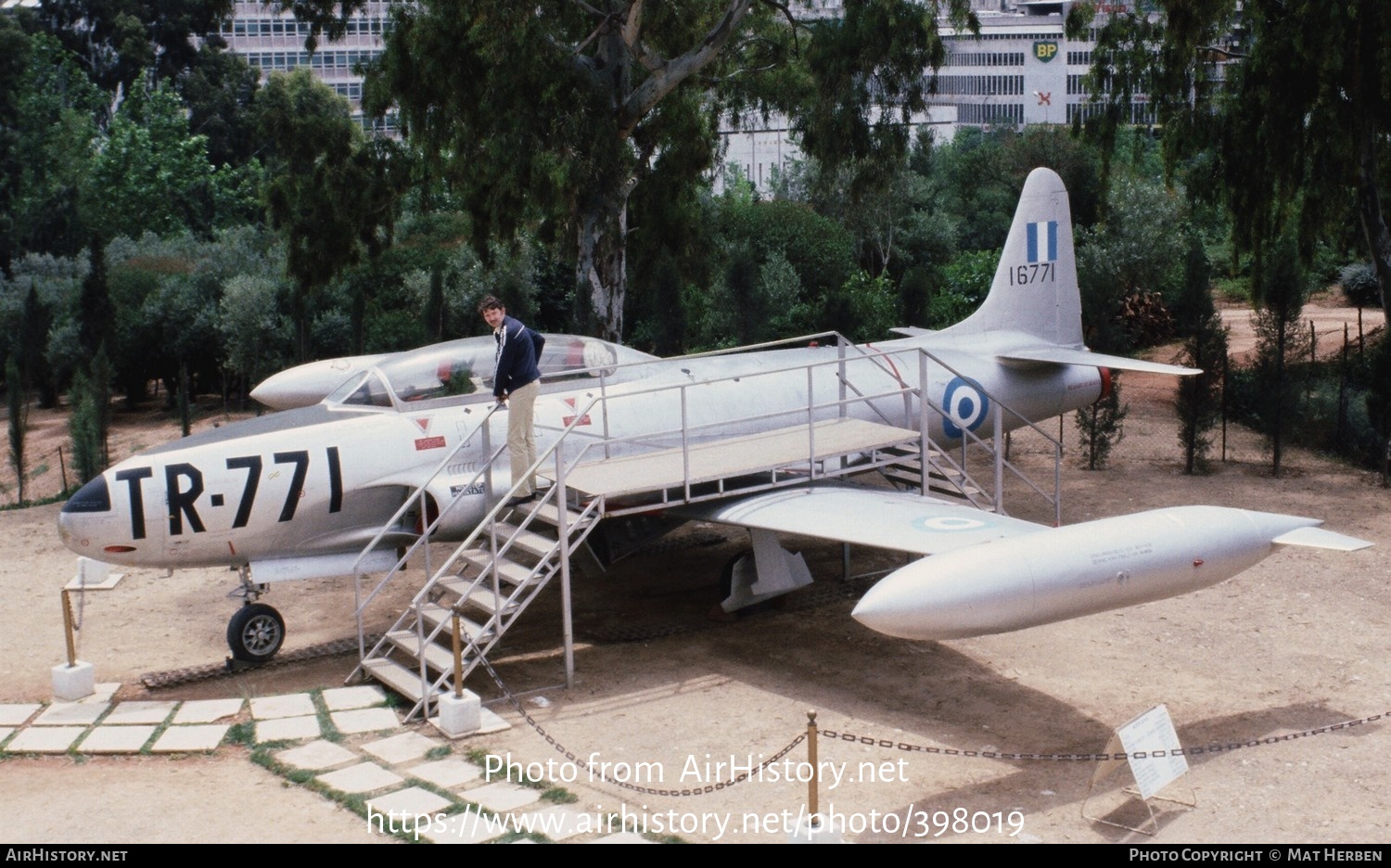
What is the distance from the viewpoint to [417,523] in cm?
1312

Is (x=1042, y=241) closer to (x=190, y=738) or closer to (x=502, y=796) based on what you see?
(x=502, y=796)

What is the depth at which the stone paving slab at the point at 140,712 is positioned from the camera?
11.0 meters

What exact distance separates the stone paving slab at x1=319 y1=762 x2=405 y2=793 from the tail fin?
10.6m

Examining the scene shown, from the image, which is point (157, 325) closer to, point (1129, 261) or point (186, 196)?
point (186, 196)

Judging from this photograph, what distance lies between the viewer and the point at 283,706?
36.6 feet

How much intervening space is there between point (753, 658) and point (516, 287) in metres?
14.0

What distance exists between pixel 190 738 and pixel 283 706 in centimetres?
87

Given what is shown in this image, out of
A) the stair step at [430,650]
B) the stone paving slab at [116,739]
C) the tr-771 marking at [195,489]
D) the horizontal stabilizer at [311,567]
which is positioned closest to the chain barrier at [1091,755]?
the stair step at [430,650]

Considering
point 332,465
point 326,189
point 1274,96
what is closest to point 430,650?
point 332,465

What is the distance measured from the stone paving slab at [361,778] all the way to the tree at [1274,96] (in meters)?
17.3

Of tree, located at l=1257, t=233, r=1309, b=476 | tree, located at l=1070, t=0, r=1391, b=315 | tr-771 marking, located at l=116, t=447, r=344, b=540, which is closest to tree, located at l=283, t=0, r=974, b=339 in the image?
tree, located at l=1070, t=0, r=1391, b=315

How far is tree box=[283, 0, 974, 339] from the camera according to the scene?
21047 mm

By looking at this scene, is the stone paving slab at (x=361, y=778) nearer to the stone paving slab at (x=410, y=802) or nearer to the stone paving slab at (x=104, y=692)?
the stone paving slab at (x=410, y=802)

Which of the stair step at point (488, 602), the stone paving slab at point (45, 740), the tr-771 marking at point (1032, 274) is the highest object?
the tr-771 marking at point (1032, 274)
